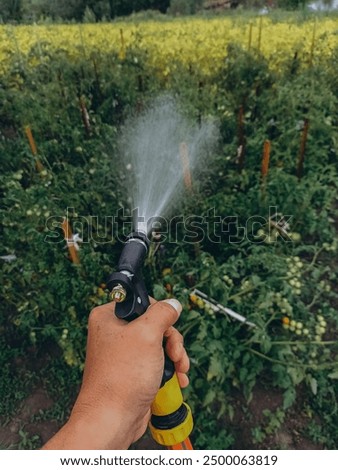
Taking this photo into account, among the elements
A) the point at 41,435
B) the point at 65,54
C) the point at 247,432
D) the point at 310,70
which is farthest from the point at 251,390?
the point at 65,54

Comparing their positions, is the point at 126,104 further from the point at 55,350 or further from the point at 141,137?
the point at 55,350

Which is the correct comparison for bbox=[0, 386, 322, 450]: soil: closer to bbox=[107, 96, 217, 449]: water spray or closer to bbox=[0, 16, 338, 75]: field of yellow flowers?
bbox=[107, 96, 217, 449]: water spray

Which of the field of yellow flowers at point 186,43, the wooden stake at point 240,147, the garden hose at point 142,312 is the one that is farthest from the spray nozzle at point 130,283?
the field of yellow flowers at point 186,43

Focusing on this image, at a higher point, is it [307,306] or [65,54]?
[65,54]

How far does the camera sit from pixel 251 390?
8.84ft

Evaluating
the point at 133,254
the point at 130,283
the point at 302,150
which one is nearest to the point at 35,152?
the point at 302,150

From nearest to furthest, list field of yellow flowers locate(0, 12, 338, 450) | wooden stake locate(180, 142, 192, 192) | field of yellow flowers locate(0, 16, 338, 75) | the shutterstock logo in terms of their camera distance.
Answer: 1. field of yellow flowers locate(0, 12, 338, 450)
2. wooden stake locate(180, 142, 192, 192)
3. the shutterstock logo
4. field of yellow flowers locate(0, 16, 338, 75)

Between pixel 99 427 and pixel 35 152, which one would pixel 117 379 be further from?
pixel 35 152

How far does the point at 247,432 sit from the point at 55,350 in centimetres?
149

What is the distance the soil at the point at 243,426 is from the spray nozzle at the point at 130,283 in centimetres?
153

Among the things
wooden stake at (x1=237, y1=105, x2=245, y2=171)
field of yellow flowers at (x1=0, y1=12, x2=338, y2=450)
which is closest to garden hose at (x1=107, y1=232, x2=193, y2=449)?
field of yellow flowers at (x1=0, y1=12, x2=338, y2=450)

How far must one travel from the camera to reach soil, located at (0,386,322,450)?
2576 mm

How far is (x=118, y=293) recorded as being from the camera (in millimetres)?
1389

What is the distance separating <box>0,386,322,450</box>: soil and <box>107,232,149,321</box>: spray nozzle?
60.1 inches
